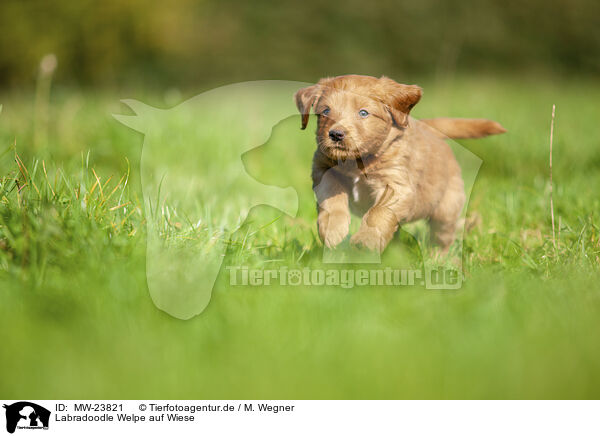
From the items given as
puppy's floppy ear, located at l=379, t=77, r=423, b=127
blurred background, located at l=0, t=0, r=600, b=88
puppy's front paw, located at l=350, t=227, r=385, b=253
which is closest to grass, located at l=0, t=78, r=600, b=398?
puppy's front paw, located at l=350, t=227, r=385, b=253

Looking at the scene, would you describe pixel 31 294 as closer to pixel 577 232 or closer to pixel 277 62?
pixel 577 232

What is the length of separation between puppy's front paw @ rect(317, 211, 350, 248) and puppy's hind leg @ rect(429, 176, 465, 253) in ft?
2.72

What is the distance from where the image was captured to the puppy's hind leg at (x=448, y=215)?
2998 millimetres

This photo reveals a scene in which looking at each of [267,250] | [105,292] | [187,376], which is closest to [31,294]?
[105,292]

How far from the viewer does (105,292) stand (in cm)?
195

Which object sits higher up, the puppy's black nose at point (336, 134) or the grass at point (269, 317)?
the puppy's black nose at point (336, 134)

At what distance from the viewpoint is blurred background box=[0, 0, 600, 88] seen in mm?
10547

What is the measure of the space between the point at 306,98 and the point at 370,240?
2.22ft

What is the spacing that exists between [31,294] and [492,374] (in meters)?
1.59

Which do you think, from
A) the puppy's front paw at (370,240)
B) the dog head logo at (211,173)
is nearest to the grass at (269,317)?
the dog head logo at (211,173)

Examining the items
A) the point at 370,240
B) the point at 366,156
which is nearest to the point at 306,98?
the point at 366,156

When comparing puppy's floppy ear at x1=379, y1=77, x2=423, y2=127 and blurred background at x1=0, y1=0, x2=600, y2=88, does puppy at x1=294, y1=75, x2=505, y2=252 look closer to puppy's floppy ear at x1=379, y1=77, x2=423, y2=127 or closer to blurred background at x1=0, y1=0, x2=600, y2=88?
puppy's floppy ear at x1=379, y1=77, x2=423, y2=127
